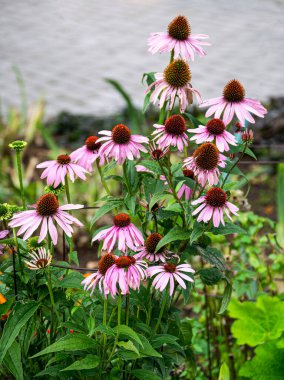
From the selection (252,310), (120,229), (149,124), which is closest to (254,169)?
(149,124)

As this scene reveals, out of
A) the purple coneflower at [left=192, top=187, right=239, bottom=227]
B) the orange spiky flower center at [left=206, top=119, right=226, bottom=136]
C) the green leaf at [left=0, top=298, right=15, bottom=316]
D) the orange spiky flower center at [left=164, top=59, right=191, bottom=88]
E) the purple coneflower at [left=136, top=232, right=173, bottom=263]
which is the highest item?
the orange spiky flower center at [left=164, top=59, right=191, bottom=88]

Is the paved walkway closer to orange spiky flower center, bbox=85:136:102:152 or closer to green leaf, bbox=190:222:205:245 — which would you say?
orange spiky flower center, bbox=85:136:102:152

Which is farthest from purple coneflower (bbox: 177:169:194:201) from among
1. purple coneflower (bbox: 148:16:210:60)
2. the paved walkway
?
the paved walkway

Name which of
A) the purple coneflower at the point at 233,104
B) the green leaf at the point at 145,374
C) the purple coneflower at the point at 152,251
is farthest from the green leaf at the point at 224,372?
the purple coneflower at the point at 233,104

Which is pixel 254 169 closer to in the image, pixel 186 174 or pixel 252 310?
pixel 252 310

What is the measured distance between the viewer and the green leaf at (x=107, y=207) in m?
1.21

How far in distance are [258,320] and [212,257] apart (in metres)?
0.45

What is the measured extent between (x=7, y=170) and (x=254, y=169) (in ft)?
3.83

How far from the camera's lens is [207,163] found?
114 centimetres

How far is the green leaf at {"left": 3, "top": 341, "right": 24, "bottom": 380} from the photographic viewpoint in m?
1.17

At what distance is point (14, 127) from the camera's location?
326 cm

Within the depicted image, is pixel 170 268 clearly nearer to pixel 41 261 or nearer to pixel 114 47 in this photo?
pixel 41 261

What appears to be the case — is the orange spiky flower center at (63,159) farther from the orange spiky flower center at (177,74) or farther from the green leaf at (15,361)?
the green leaf at (15,361)

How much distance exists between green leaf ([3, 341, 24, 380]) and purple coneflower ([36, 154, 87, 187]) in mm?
304
